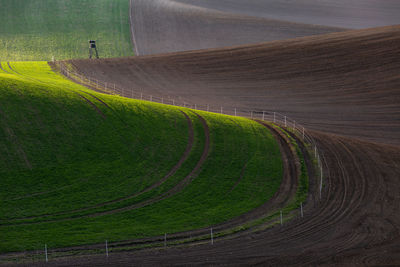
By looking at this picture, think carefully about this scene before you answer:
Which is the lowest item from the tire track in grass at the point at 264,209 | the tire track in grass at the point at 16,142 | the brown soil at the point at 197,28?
the tire track in grass at the point at 264,209

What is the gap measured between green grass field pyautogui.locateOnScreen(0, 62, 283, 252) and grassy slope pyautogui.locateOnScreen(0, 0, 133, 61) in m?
41.2

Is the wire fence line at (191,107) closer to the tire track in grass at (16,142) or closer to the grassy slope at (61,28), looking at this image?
the tire track in grass at (16,142)

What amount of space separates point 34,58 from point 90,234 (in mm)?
58202

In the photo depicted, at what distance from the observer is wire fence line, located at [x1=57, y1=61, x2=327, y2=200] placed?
3846cm

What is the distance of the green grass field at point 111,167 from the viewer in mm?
26562

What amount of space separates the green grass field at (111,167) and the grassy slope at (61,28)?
135 feet

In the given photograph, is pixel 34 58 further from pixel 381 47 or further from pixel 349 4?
pixel 349 4

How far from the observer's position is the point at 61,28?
88.7 m

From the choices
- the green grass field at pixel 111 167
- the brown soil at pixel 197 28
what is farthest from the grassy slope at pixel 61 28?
the green grass field at pixel 111 167

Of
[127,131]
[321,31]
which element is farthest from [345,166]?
[321,31]

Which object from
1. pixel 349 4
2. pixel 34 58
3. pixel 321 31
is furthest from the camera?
pixel 349 4

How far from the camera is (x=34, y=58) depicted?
A: 77.2 m

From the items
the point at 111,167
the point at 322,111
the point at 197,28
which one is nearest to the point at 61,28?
the point at 197,28

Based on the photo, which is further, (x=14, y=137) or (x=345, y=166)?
(x=345, y=166)
